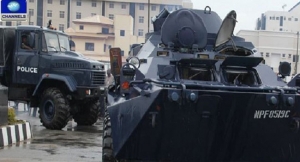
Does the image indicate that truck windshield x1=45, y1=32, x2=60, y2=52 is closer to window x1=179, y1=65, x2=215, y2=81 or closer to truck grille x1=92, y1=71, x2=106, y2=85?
truck grille x1=92, y1=71, x2=106, y2=85

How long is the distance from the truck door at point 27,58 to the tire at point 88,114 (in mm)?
1598

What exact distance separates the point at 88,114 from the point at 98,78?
1.43 metres

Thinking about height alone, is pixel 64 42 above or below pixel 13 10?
below

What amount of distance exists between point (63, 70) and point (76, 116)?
1.85m

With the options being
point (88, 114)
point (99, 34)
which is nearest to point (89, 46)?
point (99, 34)

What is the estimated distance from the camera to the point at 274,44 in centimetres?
6838

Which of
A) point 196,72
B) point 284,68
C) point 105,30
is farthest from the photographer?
point 105,30

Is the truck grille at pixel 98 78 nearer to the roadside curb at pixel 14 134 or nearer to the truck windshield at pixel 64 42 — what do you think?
the truck windshield at pixel 64 42

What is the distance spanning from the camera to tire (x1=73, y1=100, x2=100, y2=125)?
14.1 m

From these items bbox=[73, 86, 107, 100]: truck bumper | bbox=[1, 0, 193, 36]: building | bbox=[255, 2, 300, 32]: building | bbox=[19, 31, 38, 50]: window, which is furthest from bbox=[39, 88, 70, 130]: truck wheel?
bbox=[255, 2, 300, 32]: building

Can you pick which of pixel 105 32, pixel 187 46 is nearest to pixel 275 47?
pixel 105 32

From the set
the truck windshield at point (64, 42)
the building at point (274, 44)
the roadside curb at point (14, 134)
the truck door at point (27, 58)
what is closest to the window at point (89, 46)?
the building at point (274, 44)

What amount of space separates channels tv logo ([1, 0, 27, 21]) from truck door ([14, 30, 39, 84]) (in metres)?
0.58

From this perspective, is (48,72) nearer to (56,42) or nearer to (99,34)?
(56,42)
